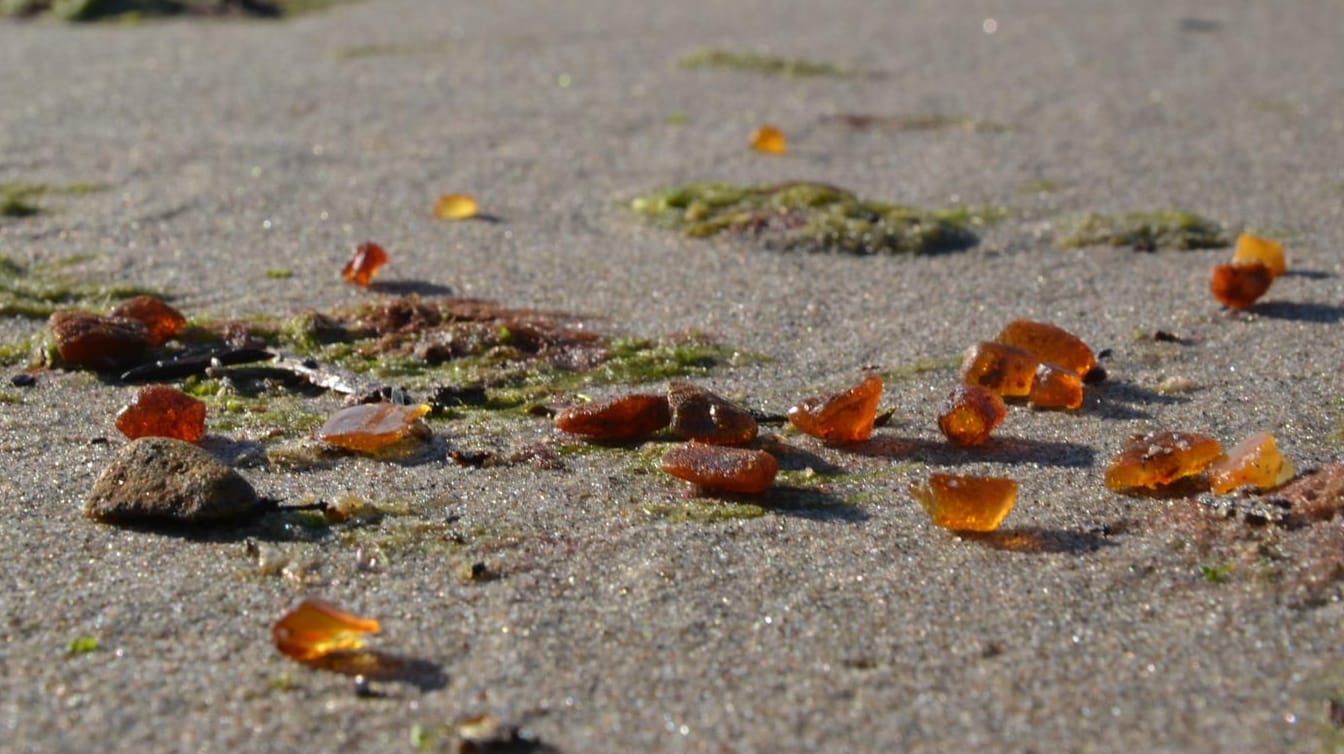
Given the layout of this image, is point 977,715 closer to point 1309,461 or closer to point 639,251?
point 1309,461

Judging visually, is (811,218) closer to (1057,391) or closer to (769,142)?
(769,142)

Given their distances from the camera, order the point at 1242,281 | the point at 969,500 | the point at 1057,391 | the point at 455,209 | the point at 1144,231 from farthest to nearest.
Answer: the point at 455,209
the point at 1144,231
the point at 1242,281
the point at 1057,391
the point at 969,500

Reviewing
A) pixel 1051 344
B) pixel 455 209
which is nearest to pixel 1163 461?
pixel 1051 344

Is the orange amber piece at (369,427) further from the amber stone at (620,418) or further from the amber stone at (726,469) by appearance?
the amber stone at (726,469)

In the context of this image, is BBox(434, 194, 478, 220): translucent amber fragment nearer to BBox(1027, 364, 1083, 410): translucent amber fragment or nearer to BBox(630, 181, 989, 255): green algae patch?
BBox(630, 181, 989, 255): green algae patch

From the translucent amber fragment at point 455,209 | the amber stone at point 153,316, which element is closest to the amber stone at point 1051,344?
the amber stone at point 153,316

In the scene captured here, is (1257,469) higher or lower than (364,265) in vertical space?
higher
